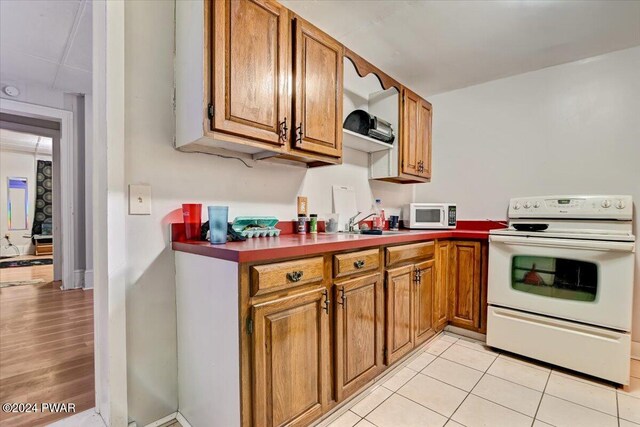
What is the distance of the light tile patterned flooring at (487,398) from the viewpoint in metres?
1.47

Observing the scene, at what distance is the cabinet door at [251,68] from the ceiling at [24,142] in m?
6.25

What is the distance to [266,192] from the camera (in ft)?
6.20

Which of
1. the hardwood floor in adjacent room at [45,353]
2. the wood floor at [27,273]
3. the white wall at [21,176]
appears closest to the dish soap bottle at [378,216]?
the hardwood floor in adjacent room at [45,353]

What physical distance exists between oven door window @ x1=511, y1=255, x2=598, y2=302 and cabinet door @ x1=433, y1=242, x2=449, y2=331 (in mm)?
473

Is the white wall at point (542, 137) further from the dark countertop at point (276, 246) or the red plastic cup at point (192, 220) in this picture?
the red plastic cup at point (192, 220)

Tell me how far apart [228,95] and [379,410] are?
174 cm

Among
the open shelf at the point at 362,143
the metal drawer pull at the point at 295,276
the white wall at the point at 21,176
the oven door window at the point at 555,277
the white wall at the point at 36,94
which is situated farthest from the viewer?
the white wall at the point at 21,176

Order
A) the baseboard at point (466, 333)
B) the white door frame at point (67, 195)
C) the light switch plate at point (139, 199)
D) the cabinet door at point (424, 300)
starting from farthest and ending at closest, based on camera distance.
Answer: the white door frame at point (67, 195), the baseboard at point (466, 333), the cabinet door at point (424, 300), the light switch plate at point (139, 199)

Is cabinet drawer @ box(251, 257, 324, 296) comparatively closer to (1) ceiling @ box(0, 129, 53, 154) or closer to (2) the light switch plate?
(2) the light switch plate

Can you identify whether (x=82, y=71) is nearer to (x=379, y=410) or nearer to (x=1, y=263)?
(x=379, y=410)

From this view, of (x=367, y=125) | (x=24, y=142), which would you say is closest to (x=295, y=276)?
(x=367, y=125)

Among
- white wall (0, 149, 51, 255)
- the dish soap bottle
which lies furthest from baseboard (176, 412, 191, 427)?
white wall (0, 149, 51, 255)

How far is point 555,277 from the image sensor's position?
2.01 metres

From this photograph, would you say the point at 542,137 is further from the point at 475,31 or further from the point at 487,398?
the point at 487,398
